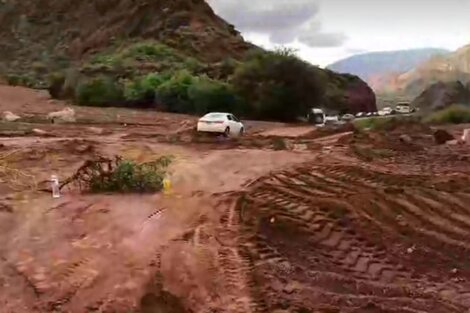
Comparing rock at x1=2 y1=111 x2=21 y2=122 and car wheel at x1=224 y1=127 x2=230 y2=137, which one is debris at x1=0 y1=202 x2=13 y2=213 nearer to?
car wheel at x1=224 y1=127 x2=230 y2=137

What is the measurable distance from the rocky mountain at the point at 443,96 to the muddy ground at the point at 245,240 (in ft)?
137

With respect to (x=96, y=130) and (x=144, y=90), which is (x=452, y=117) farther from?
(x=96, y=130)

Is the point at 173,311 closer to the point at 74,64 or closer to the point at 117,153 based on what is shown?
the point at 117,153

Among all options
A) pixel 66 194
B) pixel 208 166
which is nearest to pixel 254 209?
pixel 66 194

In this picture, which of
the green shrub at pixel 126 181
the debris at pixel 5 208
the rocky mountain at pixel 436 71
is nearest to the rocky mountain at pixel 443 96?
the rocky mountain at pixel 436 71

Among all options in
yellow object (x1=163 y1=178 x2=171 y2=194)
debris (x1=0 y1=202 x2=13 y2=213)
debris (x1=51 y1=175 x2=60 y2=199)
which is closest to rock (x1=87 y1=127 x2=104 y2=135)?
yellow object (x1=163 y1=178 x2=171 y2=194)

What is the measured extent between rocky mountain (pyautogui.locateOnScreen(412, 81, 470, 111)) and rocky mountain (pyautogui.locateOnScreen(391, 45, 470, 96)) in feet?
123

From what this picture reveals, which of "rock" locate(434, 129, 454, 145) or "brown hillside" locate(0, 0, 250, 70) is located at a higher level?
"brown hillside" locate(0, 0, 250, 70)

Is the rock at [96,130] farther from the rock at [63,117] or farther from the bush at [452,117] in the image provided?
the bush at [452,117]

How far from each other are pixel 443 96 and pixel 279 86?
23642mm

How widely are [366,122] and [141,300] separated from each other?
3089cm

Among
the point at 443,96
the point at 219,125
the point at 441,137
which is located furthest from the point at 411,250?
the point at 443,96

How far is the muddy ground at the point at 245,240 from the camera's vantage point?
837 centimetres

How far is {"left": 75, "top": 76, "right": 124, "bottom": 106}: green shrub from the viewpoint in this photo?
48031 mm
